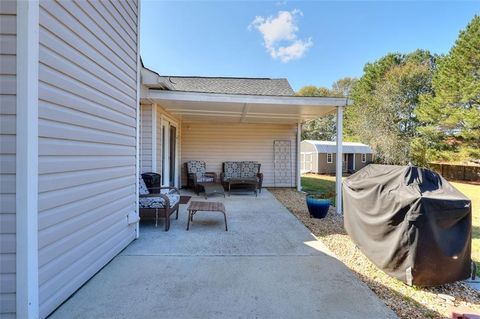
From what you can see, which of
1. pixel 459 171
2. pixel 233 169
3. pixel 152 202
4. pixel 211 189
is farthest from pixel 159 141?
pixel 459 171

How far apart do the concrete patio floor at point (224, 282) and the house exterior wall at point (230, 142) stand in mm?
6183

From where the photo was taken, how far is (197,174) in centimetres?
930

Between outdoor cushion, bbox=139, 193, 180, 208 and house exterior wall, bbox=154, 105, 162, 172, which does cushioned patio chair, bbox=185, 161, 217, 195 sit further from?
outdoor cushion, bbox=139, 193, 180, 208

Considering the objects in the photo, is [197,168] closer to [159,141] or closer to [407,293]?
[159,141]

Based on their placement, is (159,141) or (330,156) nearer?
(159,141)

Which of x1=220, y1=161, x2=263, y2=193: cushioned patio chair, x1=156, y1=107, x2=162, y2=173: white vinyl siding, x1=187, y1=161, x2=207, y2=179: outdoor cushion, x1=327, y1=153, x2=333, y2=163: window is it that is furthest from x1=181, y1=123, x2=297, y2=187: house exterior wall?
x1=327, y1=153, x2=333, y2=163: window

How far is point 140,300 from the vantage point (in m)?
2.48

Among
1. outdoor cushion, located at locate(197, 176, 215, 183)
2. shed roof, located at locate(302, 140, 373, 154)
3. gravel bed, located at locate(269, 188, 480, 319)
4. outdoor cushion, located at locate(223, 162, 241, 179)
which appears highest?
shed roof, located at locate(302, 140, 373, 154)

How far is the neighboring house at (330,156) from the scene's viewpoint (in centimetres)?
2180

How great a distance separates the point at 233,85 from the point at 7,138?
10.2 metres

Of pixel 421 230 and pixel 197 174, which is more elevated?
pixel 197 174

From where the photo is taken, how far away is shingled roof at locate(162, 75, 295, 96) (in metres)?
10.8

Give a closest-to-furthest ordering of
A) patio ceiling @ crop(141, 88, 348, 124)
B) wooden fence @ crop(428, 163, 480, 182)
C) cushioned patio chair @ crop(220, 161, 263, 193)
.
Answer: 1. patio ceiling @ crop(141, 88, 348, 124)
2. cushioned patio chair @ crop(220, 161, 263, 193)
3. wooden fence @ crop(428, 163, 480, 182)

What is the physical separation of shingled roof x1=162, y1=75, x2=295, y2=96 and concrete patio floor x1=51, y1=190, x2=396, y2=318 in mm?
7503
